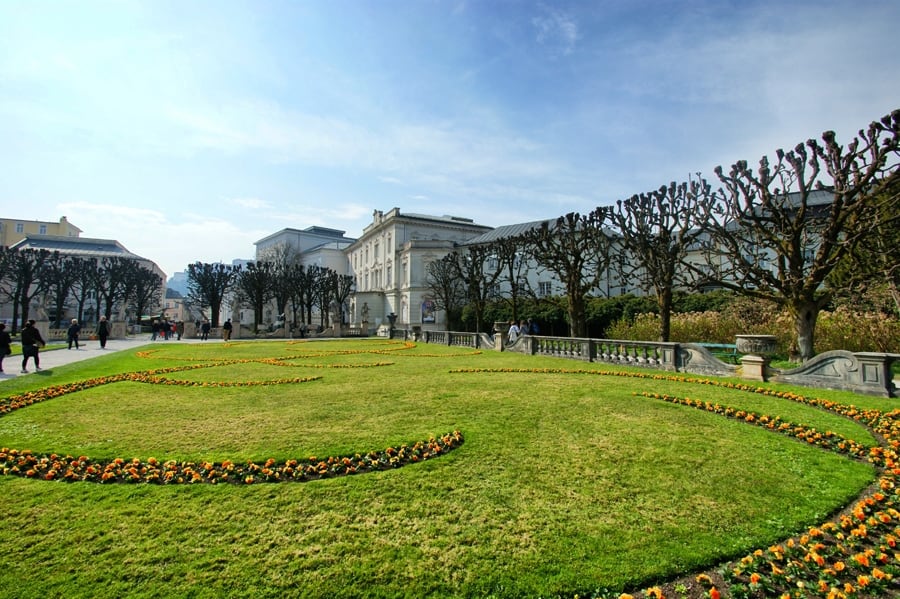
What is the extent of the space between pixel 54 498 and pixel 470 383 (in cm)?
829

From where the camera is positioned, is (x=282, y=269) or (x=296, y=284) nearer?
(x=296, y=284)

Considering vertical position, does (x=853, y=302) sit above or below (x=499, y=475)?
above

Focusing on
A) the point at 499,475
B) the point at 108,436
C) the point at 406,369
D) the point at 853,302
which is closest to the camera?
the point at 499,475

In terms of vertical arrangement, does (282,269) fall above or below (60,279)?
above

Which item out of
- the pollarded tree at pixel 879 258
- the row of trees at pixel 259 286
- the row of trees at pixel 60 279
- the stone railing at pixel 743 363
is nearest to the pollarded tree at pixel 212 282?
the row of trees at pixel 259 286

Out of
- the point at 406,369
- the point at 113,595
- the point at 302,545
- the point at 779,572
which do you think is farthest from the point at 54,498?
the point at 406,369

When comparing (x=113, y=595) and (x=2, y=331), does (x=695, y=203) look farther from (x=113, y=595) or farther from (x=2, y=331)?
(x=2, y=331)

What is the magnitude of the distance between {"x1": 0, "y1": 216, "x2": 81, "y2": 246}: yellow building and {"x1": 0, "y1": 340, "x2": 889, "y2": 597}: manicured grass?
97.6m

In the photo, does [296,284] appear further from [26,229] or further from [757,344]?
[26,229]

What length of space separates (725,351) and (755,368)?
626 centimetres

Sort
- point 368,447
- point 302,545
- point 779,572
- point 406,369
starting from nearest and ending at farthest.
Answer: point 779,572, point 302,545, point 368,447, point 406,369

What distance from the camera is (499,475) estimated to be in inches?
194

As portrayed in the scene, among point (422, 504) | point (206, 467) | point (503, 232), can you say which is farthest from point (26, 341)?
point (503, 232)

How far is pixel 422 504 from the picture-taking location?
13.8ft
